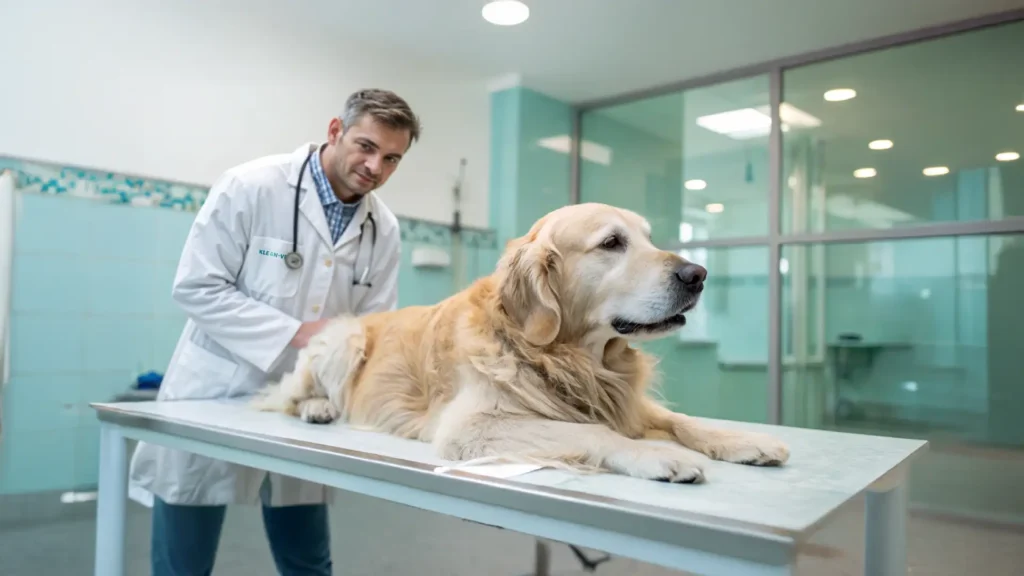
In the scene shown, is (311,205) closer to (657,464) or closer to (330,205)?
(330,205)

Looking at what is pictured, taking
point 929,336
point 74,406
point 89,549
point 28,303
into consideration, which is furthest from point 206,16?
point 929,336

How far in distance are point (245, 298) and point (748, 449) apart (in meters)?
1.34

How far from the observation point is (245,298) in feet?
6.09

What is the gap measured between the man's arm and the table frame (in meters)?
0.31

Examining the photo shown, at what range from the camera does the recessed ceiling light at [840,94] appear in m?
4.53

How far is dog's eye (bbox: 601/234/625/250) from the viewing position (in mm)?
1367

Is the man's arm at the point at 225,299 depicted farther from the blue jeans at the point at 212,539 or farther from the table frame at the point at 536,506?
the blue jeans at the point at 212,539

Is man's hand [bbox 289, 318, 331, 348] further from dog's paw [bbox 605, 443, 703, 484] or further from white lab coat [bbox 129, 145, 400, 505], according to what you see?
dog's paw [bbox 605, 443, 703, 484]

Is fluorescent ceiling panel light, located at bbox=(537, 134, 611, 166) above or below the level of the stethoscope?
above

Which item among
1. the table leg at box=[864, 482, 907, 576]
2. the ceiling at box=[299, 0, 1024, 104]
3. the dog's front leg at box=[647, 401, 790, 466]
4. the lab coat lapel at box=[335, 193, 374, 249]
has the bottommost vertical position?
the table leg at box=[864, 482, 907, 576]

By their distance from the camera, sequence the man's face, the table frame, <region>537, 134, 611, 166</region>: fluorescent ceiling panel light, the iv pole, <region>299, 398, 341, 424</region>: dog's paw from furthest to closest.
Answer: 1. <region>537, 134, 611, 166</region>: fluorescent ceiling panel light
2. the iv pole
3. the man's face
4. <region>299, 398, 341, 424</region>: dog's paw
5. the table frame

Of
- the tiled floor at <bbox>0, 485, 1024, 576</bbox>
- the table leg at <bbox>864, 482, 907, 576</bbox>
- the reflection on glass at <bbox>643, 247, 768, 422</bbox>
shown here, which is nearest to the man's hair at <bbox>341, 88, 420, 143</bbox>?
the table leg at <bbox>864, 482, 907, 576</bbox>

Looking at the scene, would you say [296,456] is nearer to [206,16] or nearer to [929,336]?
[206,16]

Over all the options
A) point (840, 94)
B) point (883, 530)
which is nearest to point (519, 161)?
point (840, 94)
